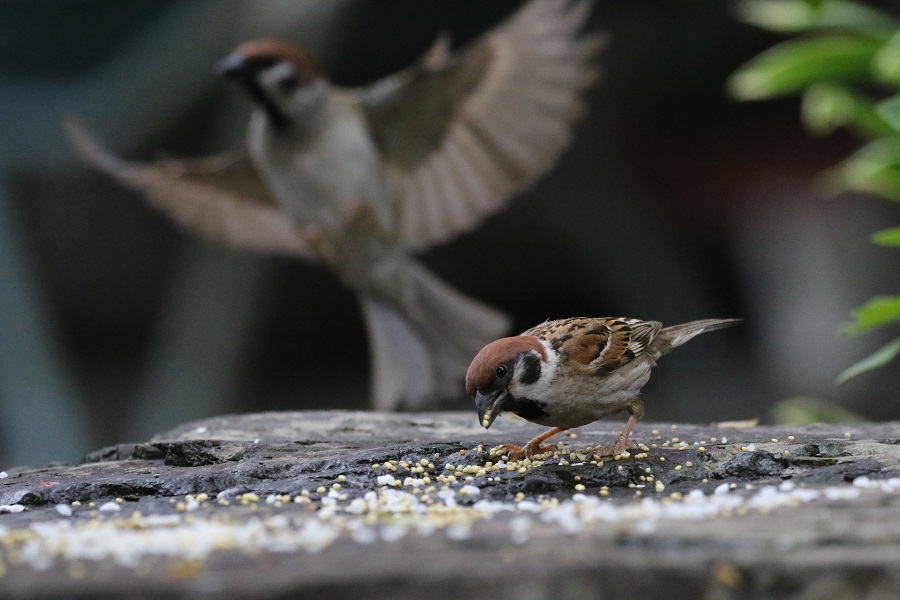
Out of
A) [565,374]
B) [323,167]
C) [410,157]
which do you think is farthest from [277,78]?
[565,374]

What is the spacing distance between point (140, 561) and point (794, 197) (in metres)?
6.83

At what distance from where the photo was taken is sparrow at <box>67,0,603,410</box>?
5.05 m

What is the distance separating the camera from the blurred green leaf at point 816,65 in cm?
407

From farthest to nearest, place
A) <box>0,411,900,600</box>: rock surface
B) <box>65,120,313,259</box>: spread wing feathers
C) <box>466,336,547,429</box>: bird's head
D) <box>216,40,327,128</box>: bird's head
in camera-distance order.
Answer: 1. <box>65,120,313,259</box>: spread wing feathers
2. <box>216,40,327,128</box>: bird's head
3. <box>466,336,547,429</box>: bird's head
4. <box>0,411,900,600</box>: rock surface

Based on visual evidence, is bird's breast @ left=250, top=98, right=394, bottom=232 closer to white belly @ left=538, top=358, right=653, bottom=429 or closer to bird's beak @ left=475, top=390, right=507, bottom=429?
white belly @ left=538, top=358, right=653, bottom=429

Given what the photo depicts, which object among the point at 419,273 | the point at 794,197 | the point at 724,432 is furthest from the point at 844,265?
the point at 724,432

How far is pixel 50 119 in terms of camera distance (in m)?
6.61

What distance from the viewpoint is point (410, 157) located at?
18.1 feet

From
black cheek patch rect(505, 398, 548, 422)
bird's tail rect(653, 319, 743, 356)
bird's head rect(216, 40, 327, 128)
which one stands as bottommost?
black cheek patch rect(505, 398, 548, 422)

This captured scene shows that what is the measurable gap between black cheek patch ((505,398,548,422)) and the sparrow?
8.38 feet

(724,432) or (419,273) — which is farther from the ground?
(419,273)

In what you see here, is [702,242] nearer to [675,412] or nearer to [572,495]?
[675,412]

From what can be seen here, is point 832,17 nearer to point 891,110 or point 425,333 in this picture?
point 891,110

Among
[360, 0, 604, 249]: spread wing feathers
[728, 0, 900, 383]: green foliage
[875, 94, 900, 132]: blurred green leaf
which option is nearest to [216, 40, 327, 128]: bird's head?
[360, 0, 604, 249]: spread wing feathers
